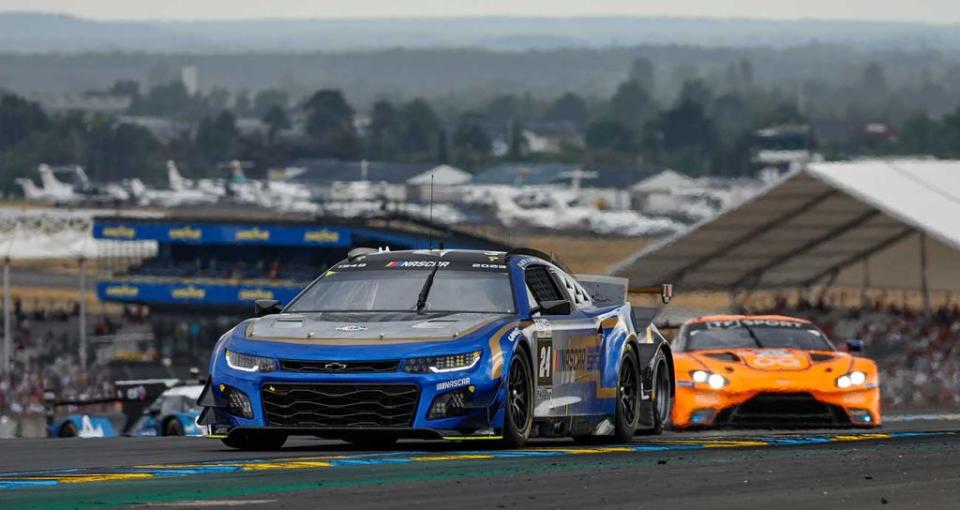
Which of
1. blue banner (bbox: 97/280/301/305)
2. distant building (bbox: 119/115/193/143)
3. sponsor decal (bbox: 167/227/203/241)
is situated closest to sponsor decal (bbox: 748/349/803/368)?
blue banner (bbox: 97/280/301/305)

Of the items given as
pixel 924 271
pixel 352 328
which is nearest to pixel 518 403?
pixel 352 328

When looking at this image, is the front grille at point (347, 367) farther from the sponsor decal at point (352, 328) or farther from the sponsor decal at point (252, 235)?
the sponsor decal at point (252, 235)

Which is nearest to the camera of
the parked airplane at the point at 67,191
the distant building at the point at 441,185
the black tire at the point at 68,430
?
the black tire at the point at 68,430

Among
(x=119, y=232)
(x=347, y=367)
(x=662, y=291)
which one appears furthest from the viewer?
(x=119, y=232)

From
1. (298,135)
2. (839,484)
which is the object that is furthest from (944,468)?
(298,135)

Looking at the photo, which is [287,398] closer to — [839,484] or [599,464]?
[599,464]

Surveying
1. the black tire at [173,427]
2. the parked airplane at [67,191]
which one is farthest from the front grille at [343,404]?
the parked airplane at [67,191]

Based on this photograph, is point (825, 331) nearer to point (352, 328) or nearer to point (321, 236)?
point (352, 328)

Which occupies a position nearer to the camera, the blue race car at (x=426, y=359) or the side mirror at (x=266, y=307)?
the blue race car at (x=426, y=359)

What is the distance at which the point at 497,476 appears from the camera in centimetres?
1141

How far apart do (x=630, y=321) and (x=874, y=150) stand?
147242 mm

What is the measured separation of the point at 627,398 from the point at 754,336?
16.8ft

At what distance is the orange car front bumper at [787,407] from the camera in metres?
18.8

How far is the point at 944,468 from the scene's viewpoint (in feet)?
39.8
